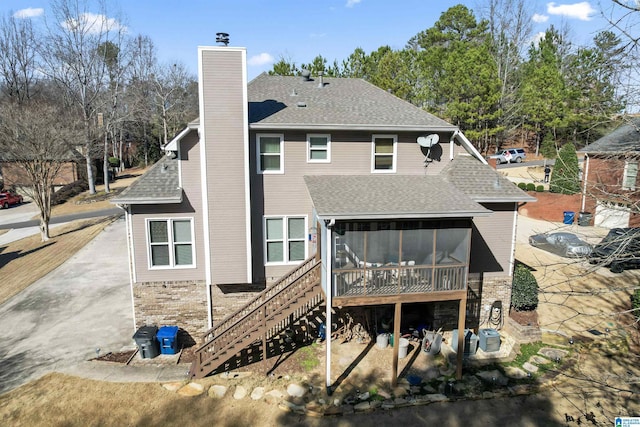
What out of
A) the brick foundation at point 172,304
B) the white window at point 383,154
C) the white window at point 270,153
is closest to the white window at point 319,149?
the white window at point 270,153

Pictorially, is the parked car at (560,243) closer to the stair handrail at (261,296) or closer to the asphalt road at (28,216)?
the stair handrail at (261,296)

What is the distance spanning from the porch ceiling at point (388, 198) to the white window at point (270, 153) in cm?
116

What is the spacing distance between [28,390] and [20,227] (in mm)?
26428

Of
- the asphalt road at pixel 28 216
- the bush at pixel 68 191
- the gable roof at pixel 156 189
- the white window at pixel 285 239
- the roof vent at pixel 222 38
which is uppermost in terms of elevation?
the roof vent at pixel 222 38

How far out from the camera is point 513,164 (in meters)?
49.7

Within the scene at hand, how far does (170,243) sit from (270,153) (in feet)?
15.9

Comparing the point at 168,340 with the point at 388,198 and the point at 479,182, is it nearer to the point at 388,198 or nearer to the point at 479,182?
the point at 388,198

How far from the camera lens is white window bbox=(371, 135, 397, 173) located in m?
15.7

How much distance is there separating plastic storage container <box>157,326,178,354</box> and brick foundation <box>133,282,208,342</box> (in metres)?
0.62

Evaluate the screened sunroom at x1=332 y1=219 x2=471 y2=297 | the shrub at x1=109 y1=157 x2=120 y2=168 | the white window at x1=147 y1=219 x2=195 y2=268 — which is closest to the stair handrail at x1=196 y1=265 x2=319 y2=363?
the screened sunroom at x1=332 y1=219 x2=471 y2=297

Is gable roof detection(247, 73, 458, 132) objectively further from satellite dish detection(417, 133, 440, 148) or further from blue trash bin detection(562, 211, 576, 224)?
blue trash bin detection(562, 211, 576, 224)

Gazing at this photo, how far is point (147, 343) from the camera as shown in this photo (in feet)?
45.7

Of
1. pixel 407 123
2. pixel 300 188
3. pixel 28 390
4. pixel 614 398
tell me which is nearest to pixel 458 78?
pixel 407 123

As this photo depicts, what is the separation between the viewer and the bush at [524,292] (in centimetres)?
1556
